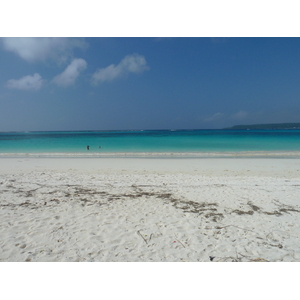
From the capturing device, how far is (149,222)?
4.79 meters

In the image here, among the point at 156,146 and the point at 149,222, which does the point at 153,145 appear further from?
the point at 149,222

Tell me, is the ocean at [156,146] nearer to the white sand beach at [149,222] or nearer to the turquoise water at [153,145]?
the turquoise water at [153,145]

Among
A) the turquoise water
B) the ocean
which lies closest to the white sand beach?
the ocean

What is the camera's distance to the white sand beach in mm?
3613

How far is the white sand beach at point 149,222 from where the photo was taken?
3.61 meters

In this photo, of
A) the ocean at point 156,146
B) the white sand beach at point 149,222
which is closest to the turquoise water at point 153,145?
the ocean at point 156,146

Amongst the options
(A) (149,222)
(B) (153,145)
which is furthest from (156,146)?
(A) (149,222)

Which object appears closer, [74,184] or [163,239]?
[163,239]

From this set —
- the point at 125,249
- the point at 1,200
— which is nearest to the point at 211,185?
the point at 125,249

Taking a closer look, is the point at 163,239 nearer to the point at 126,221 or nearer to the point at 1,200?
the point at 126,221

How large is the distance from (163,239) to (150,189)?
11.4 ft

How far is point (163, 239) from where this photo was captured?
4055mm

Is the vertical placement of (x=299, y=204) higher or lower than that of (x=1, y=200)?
lower

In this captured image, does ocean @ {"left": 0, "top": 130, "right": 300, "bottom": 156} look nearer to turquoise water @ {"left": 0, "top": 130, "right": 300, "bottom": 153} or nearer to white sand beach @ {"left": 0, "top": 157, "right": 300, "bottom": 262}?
turquoise water @ {"left": 0, "top": 130, "right": 300, "bottom": 153}
